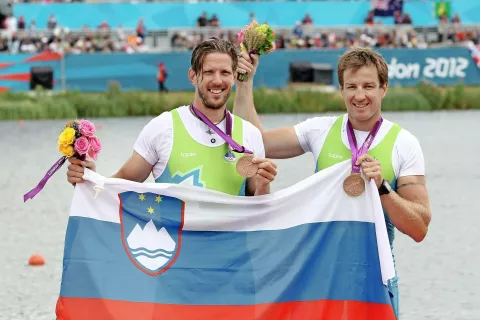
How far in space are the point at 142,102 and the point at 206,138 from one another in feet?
90.1

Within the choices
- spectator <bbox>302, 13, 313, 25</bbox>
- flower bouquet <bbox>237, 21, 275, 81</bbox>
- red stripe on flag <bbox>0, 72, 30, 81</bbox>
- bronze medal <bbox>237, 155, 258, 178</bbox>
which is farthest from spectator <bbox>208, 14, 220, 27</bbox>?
bronze medal <bbox>237, 155, 258, 178</bbox>

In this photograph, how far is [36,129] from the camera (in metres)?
30.0

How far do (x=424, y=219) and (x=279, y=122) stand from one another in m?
24.5

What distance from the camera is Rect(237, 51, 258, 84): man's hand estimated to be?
6.61 metres

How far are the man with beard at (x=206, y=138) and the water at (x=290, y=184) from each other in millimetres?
3799

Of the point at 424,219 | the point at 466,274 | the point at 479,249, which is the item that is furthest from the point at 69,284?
the point at 479,249

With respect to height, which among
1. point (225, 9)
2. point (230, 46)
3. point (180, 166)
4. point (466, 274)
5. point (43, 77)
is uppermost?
point (225, 9)

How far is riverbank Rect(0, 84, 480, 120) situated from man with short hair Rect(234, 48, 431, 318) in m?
26.4

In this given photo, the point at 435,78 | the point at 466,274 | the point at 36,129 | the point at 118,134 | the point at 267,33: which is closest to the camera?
the point at 267,33

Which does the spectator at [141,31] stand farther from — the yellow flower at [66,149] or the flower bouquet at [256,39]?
the yellow flower at [66,149]

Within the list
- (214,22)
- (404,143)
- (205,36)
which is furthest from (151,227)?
(214,22)

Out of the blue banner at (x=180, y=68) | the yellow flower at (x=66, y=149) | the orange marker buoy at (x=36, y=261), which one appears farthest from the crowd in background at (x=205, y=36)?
the yellow flower at (x=66, y=149)

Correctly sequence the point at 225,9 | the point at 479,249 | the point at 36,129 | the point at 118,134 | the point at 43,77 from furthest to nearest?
the point at 225,9 < the point at 43,77 < the point at 36,129 < the point at 118,134 < the point at 479,249

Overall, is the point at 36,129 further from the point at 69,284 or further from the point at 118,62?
the point at 69,284
